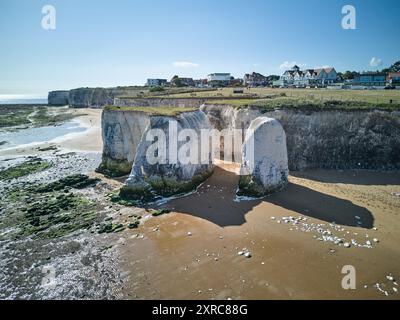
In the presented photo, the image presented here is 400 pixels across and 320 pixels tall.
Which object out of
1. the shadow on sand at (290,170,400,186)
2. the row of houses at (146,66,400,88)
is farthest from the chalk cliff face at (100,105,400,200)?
the row of houses at (146,66,400,88)

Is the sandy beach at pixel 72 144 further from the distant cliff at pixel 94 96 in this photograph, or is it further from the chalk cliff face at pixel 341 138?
the distant cliff at pixel 94 96

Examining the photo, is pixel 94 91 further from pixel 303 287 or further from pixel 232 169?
pixel 303 287

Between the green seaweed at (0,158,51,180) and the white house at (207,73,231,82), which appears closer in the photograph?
the green seaweed at (0,158,51,180)

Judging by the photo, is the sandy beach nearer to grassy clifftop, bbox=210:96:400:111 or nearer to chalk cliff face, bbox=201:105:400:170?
grassy clifftop, bbox=210:96:400:111
